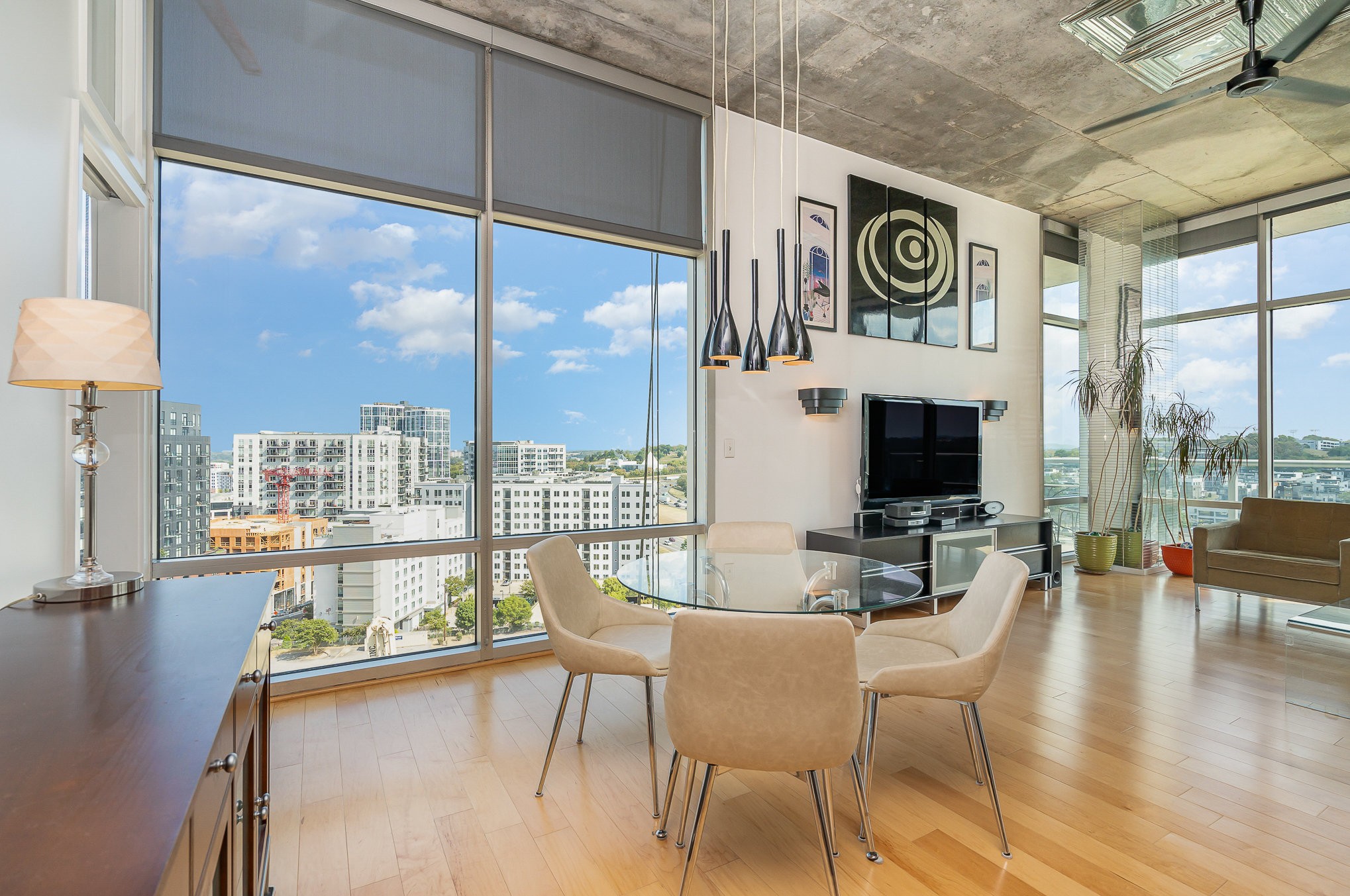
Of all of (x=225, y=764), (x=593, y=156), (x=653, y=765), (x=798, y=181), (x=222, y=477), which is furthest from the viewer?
(x=798, y=181)

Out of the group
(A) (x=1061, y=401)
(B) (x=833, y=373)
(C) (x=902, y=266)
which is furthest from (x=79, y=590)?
(A) (x=1061, y=401)

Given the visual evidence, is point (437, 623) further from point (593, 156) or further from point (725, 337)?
point (593, 156)

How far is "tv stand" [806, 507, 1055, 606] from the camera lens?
14.4 ft

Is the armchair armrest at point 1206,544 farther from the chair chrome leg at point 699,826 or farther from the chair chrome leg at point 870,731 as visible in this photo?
the chair chrome leg at point 699,826

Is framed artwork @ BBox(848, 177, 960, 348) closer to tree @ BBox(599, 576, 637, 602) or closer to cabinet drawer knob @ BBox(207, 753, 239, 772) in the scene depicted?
tree @ BBox(599, 576, 637, 602)

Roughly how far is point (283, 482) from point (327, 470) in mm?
193

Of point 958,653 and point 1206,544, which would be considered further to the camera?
point 1206,544

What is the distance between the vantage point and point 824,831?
164 cm

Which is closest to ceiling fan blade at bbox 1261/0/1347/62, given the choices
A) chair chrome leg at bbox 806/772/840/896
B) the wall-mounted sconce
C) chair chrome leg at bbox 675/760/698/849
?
the wall-mounted sconce

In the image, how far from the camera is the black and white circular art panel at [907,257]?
16.4 feet

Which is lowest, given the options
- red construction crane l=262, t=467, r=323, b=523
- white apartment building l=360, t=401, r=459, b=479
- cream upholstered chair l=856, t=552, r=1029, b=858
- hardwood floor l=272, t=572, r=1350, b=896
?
hardwood floor l=272, t=572, r=1350, b=896

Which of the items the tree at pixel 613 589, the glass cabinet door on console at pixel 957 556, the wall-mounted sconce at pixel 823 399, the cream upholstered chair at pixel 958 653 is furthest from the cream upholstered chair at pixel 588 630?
the glass cabinet door on console at pixel 957 556

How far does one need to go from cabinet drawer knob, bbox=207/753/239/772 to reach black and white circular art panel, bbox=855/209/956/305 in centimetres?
475

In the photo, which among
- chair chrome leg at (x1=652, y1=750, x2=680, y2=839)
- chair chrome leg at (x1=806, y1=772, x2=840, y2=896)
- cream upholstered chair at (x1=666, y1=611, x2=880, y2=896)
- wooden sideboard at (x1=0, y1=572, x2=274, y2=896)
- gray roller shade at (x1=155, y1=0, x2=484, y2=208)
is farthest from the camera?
gray roller shade at (x1=155, y1=0, x2=484, y2=208)
